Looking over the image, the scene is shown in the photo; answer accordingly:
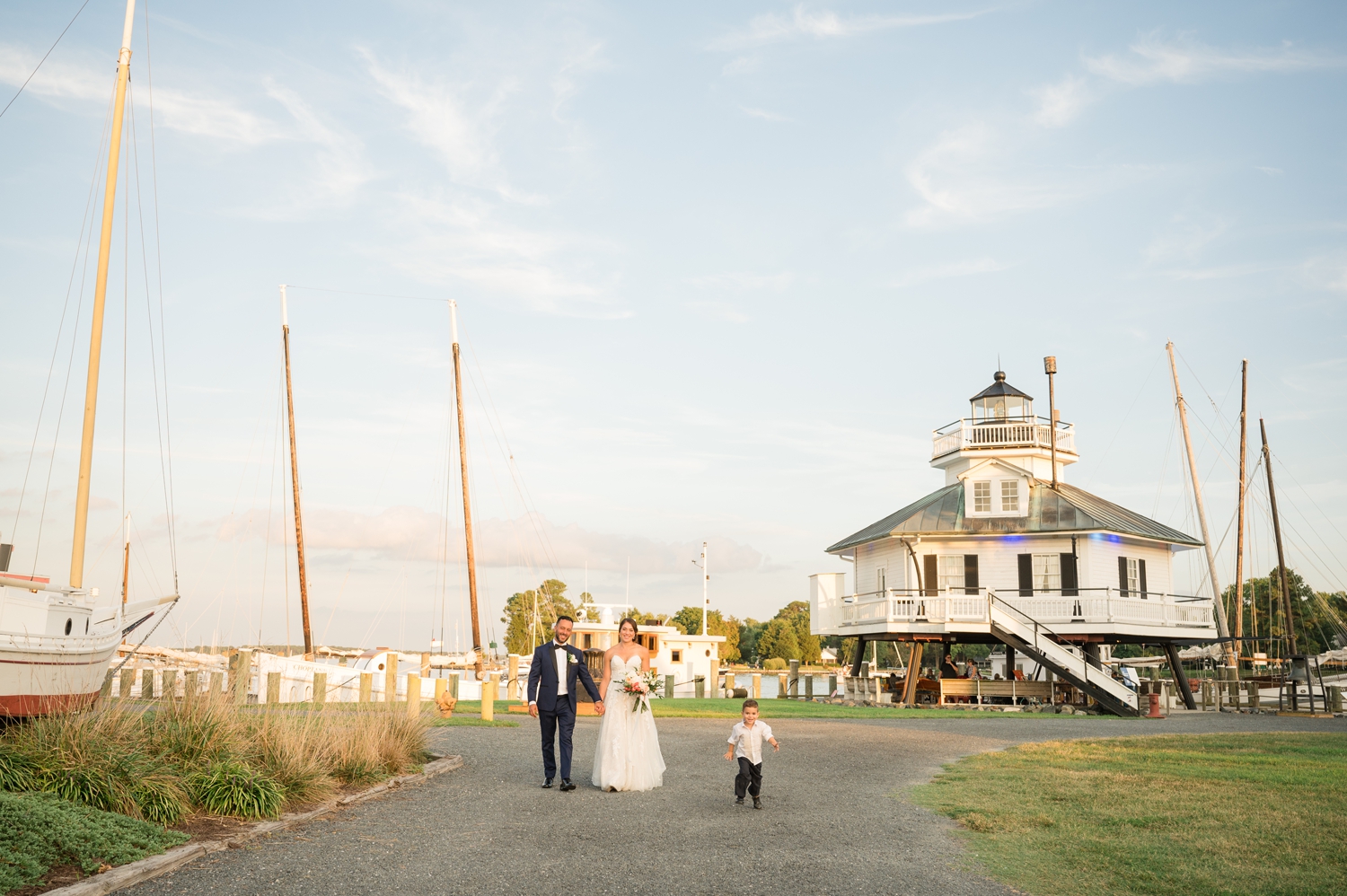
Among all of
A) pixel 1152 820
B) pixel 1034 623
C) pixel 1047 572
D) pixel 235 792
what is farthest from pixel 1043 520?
pixel 235 792

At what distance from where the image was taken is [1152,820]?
1048 centimetres

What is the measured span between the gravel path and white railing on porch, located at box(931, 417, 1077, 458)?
92.5 ft

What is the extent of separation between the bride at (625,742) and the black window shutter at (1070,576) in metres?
28.6

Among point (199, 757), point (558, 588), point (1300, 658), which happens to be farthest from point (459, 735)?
point (558, 588)

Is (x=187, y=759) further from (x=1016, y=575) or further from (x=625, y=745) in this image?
(x=1016, y=575)

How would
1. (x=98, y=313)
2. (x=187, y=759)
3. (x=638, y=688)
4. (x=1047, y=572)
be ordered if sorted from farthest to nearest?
(x=1047, y=572), (x=98, y=313), (x=638, y=688), (x=187, y=759)

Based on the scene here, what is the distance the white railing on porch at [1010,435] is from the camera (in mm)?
42031

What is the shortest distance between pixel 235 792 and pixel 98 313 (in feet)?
38.7

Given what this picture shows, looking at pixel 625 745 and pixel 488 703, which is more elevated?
pixel 625 745

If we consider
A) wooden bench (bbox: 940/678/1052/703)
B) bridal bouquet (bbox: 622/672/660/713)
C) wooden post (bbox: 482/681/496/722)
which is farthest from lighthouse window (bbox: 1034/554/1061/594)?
bridal bouquet (bbox: 622/672/660/713)

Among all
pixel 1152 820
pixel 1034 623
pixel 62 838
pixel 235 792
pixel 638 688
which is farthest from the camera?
pixel 1034 623

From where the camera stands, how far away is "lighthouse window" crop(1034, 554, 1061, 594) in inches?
1490

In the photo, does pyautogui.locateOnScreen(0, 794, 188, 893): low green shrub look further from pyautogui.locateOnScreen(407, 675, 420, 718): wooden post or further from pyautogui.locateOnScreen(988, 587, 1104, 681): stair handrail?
pyautogui.locateOnScreen(988, 587, 1104, 681): stair handrail

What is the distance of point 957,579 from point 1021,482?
15.8ft
